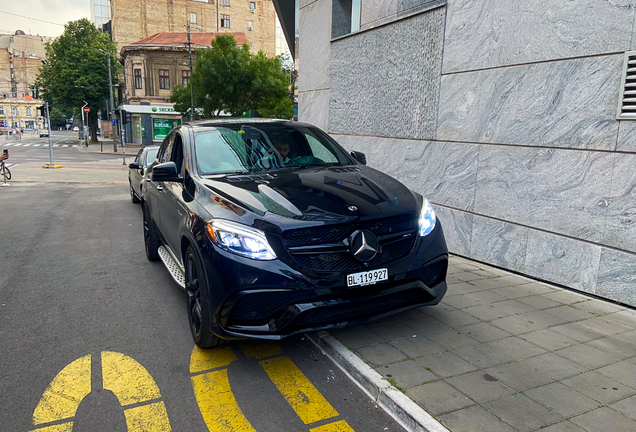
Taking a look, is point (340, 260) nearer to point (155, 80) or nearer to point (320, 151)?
point (320, 151)

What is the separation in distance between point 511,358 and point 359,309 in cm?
118

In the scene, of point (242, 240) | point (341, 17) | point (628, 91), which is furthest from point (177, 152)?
point (341, 17)

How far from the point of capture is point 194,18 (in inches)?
2562

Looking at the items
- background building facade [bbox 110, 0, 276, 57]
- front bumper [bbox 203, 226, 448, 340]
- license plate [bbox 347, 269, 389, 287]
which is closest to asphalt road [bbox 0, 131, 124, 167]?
background building facade [bbox 110, 0, 276, 57]

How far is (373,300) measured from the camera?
137 inches

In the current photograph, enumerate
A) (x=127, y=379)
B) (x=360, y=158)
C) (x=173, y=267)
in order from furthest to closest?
(x=360, y=158)
(x=173, y=267)
(x=127, y=379)

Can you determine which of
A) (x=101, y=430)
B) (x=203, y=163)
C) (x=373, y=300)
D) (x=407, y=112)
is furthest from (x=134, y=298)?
(x=407, y=112)

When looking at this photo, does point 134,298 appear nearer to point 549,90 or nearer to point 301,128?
point 301,128

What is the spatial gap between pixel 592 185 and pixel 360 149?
461 cm

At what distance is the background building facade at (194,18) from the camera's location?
61.5 meters

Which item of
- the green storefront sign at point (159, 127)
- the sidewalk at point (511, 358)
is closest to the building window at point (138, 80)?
the green storefront sign at point (159, 127)

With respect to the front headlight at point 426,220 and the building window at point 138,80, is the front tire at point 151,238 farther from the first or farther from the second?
the building window at point 138,80

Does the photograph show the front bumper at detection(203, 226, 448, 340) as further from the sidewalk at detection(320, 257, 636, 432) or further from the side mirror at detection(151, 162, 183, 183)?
the side mirror at detection(151, 162, 183, 183)

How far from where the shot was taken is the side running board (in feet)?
14.5
